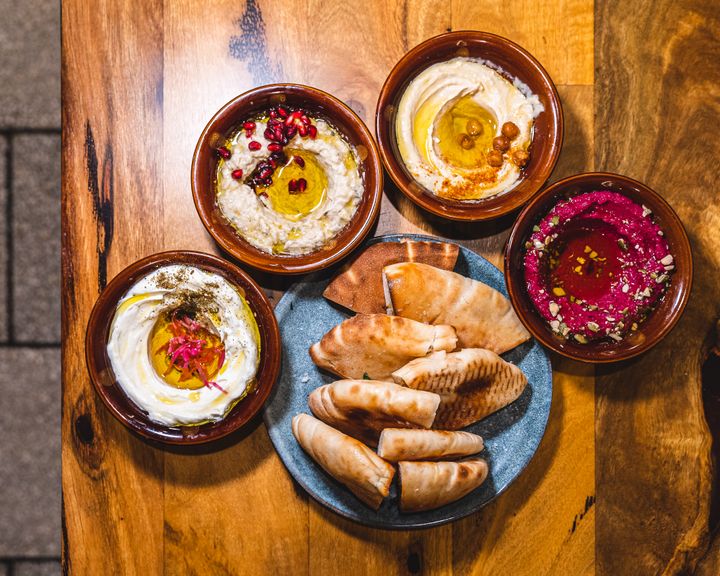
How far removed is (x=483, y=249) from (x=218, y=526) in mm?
1604

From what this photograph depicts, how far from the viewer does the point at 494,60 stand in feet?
8.98

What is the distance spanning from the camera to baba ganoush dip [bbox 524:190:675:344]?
2703 mm

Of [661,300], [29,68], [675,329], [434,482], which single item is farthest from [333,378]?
[29,68]

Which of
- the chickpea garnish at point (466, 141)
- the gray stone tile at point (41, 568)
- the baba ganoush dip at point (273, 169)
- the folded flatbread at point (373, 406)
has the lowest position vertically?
the gray stone tile at point (41, 568)

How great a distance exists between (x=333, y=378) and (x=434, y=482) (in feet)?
1.90

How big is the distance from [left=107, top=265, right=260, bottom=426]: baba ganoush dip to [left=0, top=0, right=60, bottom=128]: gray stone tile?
202cm

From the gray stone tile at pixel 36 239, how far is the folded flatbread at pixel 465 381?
7.91 ft

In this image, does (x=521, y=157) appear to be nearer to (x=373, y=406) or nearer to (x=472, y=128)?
(x=472, y=128)

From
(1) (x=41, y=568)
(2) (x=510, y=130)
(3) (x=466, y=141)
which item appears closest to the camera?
(2) (x=510, y=130)

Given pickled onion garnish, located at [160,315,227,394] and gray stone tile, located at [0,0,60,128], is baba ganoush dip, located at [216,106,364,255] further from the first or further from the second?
gray stone tile, located at [0,0,60,128]

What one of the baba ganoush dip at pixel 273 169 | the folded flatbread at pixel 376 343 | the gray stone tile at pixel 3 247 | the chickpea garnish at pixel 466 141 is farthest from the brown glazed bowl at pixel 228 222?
the gray stone tile at pixel 3 247

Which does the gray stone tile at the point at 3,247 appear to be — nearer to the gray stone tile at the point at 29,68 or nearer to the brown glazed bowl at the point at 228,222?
the gray stone tile at the point at 29,68

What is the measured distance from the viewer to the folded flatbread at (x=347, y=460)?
8.24 ft

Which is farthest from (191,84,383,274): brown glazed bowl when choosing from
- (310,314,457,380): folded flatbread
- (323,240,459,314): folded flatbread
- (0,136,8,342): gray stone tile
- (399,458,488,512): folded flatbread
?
(0,136,8,342): gray stone tile
